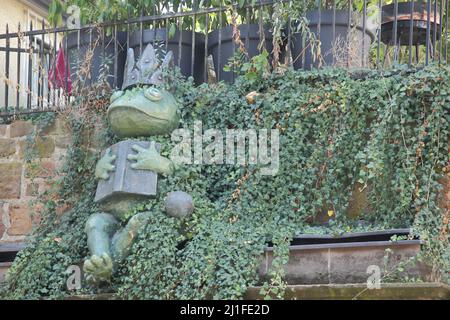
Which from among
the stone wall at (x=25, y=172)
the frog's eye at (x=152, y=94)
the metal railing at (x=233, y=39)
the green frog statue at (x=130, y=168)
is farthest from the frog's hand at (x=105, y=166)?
the metal railing at (x=233, y=39)

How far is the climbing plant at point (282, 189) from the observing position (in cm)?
693

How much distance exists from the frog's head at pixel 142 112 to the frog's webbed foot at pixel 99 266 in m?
1.02

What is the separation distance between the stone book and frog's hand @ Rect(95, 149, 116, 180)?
2 centimetres

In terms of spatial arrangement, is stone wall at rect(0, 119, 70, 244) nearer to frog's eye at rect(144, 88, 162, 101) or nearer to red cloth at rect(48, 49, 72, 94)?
red cloth at rect(48, 49, 72, 94)

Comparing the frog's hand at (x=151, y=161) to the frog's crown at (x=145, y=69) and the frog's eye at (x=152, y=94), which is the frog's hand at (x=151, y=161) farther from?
the frog's crown at (x=145, y=69)

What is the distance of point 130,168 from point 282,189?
3.52 ft

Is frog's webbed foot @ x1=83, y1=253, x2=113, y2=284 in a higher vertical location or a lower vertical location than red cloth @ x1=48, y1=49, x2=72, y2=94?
lower

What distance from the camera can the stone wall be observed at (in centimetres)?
834

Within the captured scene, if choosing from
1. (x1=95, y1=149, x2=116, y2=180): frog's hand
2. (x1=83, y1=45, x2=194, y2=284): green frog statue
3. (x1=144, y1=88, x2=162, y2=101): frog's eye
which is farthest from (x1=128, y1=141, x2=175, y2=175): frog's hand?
(x1=144, y1=88, x2=162, y2=101): frog's eye

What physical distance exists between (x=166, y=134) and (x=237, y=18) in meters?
1.48

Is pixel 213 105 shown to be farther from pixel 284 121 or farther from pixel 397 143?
pixel 397 143

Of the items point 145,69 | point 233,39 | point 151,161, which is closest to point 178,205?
point 151,161

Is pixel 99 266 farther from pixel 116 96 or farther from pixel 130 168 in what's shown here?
pixel 116 96

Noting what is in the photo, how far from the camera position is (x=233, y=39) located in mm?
8203
